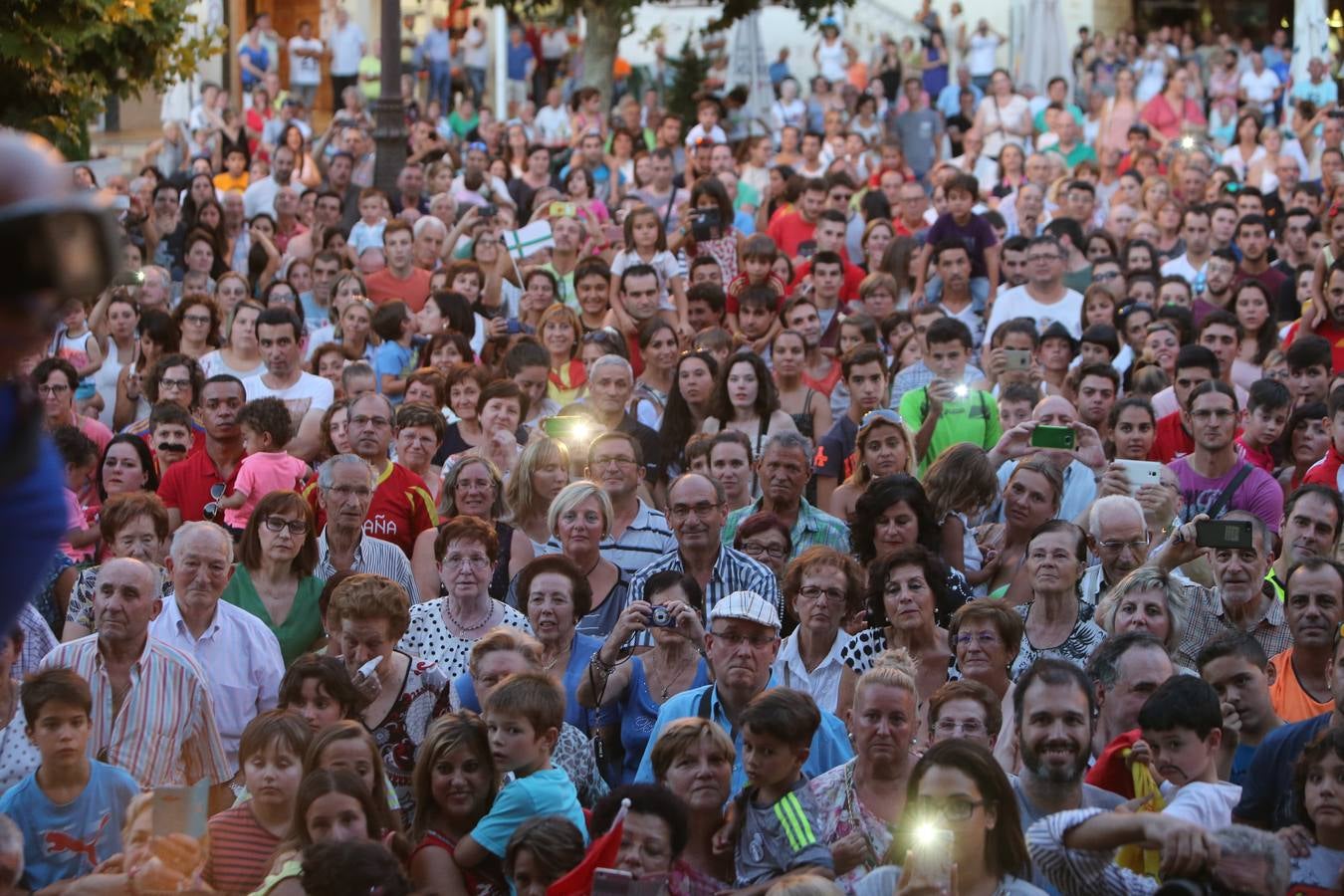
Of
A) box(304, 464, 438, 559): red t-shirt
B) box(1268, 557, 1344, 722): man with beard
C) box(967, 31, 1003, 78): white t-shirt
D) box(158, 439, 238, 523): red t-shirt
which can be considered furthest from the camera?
box(967, 31, 1003, 78): white t-shirt

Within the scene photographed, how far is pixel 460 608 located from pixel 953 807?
2877 mm

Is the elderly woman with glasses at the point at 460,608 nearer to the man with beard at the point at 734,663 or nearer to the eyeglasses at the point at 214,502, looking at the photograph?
the man with beard at the point at 734,663

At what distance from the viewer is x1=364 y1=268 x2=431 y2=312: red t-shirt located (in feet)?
45.3

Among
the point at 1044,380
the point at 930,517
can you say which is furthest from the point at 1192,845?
the point at 1044,380

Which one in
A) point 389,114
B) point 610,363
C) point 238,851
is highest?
point 389,114

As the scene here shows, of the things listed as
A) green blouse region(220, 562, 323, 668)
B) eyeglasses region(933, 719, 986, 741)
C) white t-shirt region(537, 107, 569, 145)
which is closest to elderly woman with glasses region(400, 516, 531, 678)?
green blouse region(220, 562, 323, 668)

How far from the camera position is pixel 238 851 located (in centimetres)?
558

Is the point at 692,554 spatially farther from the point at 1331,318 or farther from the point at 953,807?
the point at 1331,318

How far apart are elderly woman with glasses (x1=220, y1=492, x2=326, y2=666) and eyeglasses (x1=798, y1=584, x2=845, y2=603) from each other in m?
1.87

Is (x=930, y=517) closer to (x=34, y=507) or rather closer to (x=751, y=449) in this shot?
(x=751, y=449)

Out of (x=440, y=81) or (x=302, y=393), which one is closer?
(x=302, y=393)

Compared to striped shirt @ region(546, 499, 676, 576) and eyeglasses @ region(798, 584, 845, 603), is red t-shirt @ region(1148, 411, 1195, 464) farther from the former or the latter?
eyeglasses @ region(798, 584, 845, 603)

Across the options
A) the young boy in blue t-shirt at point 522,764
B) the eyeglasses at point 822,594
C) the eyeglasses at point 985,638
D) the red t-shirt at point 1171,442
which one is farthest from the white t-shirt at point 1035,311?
the young boy in blue t-shirt at point 522,764

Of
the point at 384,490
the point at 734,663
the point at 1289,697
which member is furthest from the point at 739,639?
the point at 384,490
